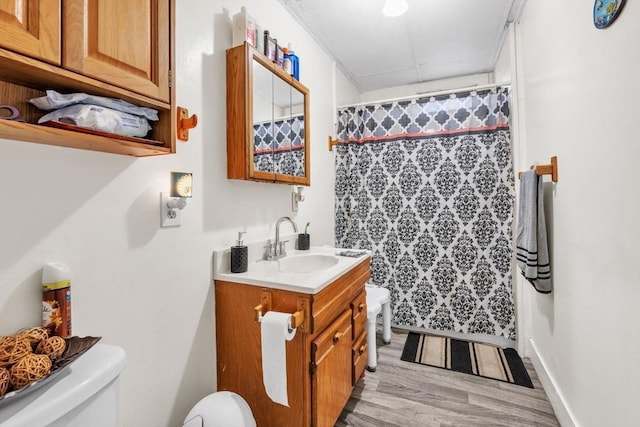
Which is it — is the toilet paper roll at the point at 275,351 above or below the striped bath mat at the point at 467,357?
above

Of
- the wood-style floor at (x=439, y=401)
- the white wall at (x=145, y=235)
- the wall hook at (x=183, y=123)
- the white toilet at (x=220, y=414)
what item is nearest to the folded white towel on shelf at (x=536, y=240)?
the wood-style floor at (x=439, y=401)

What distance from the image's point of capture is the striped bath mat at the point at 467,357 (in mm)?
1961

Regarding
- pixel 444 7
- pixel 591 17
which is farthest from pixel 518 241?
pixel 444 7

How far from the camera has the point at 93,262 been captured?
3.05ft

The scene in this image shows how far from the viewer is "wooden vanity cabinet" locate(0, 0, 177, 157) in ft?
1.99

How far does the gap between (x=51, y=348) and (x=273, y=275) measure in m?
0.77

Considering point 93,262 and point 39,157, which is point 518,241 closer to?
point 93,262

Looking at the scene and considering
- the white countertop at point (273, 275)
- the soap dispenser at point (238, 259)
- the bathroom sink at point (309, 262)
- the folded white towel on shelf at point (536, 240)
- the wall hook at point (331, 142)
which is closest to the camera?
the white countertop at point (273, 275)

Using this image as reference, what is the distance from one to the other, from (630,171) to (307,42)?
2.07 meters

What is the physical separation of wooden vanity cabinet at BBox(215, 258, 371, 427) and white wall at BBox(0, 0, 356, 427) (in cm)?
9

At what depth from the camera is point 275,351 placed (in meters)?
1.13

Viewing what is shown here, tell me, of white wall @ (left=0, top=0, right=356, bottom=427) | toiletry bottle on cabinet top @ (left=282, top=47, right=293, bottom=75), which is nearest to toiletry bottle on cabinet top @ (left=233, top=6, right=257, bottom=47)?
white wall @ (left=0, top=0, right=356, bottom=427)

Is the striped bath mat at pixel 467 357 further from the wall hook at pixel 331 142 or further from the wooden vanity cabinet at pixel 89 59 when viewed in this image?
the wooden vanity cabinet at pixel 89 59

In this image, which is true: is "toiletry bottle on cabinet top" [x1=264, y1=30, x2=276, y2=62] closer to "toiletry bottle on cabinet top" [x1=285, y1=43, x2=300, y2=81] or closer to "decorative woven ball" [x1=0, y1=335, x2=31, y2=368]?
"toiletry bottle on cabinet top" [x1=285, y1=43, x2=300, y2=81]
